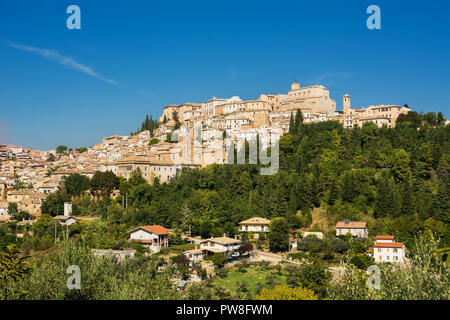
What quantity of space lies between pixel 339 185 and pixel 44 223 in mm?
27645

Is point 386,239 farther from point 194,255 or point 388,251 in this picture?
point 194,255

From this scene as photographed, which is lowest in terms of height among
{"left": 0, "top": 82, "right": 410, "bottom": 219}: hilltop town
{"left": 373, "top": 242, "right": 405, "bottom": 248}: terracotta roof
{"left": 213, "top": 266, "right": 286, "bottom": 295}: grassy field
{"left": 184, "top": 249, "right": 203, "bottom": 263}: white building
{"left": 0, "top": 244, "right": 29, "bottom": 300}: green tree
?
{"left": 213, "top": 266, "right": 286, "bottom": 295}: grassy field

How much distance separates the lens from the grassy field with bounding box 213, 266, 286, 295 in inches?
943

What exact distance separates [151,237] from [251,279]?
1018 centimetres

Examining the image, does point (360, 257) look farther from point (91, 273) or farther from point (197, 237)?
point (91, 273)

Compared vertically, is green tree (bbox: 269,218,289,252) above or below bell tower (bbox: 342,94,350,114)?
below

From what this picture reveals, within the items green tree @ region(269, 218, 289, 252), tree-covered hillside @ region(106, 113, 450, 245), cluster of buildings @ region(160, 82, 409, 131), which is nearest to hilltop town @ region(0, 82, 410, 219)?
cluster of buildings @ region(160, 82, 409, 131)

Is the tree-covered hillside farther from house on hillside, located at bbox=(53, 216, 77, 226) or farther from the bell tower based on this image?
the bell tower

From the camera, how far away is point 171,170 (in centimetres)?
4872

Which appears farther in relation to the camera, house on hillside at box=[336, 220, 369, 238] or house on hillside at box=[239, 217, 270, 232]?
house on hillside at box=[239, 217, 270, 232]

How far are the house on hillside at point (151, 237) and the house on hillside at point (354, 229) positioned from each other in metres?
14.2

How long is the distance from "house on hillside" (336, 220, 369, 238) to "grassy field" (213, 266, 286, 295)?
820cm

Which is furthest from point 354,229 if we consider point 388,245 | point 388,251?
point 388,251

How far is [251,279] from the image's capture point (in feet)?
84.8
